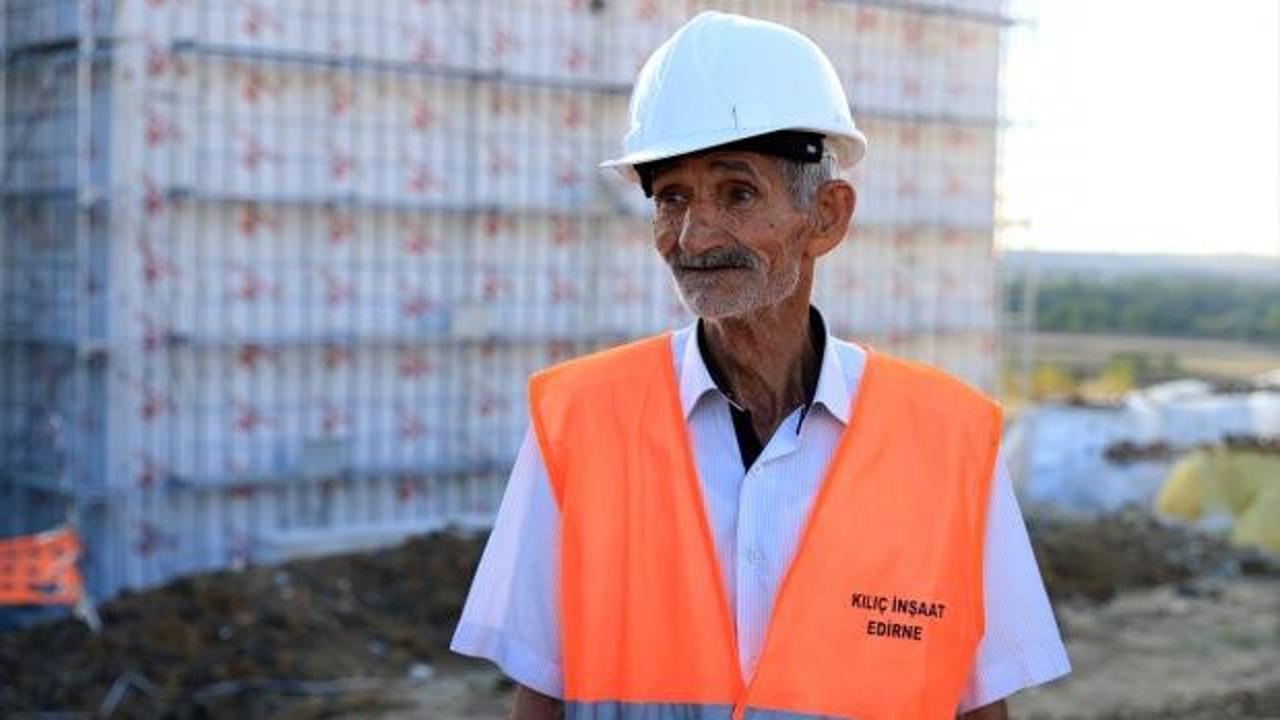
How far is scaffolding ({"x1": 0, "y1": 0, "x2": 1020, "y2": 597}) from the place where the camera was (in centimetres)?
1013

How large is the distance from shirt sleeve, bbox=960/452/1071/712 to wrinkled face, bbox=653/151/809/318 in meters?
0.46

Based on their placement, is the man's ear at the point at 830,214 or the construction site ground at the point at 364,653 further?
the construction site ground at the point at 364,653

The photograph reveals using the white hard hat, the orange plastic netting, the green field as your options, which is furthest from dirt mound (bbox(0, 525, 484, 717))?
the green field

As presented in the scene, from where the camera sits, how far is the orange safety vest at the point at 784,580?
95.7 inches

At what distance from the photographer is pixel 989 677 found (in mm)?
2531

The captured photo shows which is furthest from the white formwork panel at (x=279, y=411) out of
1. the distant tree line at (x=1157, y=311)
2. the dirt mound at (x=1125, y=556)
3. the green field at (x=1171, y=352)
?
the distant tree line at (x=1157, y=311)

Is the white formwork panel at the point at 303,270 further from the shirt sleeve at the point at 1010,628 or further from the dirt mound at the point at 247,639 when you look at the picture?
the shirt sleeve at the point at 1010,628

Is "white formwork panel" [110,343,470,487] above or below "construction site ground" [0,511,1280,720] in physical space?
above

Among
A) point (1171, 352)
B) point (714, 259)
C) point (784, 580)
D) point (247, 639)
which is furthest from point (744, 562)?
point (1171, 352)

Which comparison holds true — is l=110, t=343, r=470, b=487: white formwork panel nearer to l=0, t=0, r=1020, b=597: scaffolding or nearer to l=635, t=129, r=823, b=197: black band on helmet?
l=0, t=0, r=1020, b=597: scaffolding

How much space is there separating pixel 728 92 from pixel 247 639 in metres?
6.85

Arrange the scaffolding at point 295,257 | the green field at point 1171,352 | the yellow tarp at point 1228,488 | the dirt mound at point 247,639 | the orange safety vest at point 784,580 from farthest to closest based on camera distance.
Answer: the green field at point 1171,352, the yellow tarp at point 1228,488, the scaffolding at point 295,257, the dirt mound at point 247,639, the orange safety vest at point 784,580

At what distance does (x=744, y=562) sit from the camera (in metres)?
2.47

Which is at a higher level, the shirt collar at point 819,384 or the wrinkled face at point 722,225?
the wrinkled face at point 722,225
